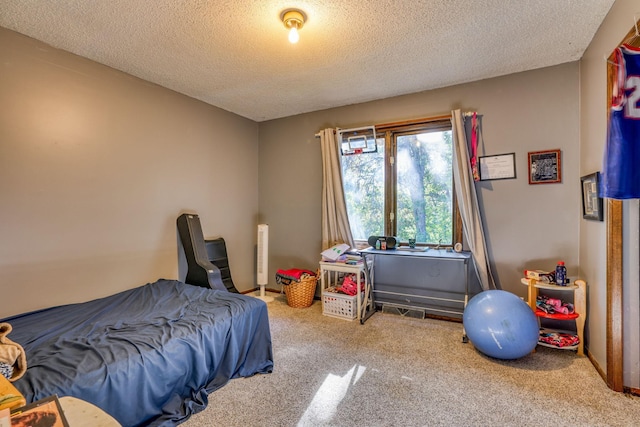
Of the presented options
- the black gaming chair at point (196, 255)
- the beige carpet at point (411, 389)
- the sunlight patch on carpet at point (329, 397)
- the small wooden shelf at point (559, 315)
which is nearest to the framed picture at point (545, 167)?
the small wooden shelf at point (559, 315)

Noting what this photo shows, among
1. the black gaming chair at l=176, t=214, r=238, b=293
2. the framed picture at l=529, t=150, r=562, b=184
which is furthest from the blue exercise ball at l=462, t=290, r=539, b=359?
the black gaming chair at l=176, t=214, r=238, b=293

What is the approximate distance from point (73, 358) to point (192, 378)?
0.65m

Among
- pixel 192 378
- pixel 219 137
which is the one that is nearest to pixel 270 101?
pixel 219 137

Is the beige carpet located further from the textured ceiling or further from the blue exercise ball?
the textured ceiling

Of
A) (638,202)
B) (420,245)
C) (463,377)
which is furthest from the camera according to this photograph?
(420,245)

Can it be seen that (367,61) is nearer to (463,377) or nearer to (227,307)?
(227,307)

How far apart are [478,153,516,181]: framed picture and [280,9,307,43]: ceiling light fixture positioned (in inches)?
84.5

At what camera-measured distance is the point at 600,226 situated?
2.18 m

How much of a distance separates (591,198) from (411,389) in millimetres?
1984

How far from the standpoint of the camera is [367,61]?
2.64 metres

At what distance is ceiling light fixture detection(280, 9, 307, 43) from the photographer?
6.48 feet

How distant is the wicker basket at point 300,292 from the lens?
3.60 meters

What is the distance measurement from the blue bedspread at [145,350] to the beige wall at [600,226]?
2374 mm

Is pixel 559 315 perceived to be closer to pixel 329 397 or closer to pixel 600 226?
pixel 600 226
